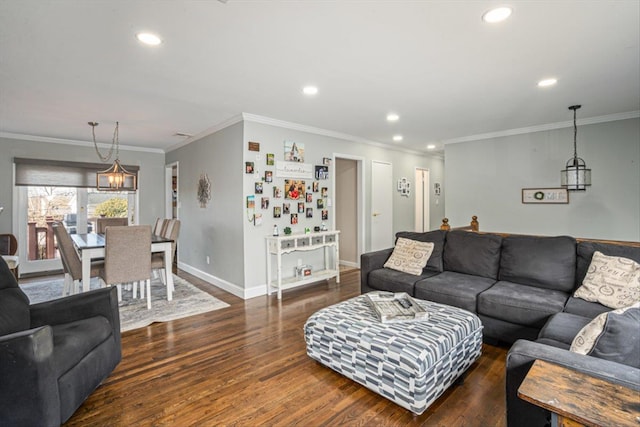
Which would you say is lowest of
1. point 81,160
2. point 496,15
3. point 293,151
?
point 293,151

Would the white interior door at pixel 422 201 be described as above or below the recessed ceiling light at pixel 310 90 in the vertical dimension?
below

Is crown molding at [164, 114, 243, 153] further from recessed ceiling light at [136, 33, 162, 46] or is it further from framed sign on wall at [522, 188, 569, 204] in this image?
framed sign on wall at [522, 188, 569, 204]

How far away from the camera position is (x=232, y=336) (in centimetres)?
294

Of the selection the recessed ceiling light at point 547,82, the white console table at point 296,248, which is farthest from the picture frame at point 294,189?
the recessed ceiling light at point 547,82

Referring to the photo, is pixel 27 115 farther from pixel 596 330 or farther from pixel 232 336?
pixel 596 330

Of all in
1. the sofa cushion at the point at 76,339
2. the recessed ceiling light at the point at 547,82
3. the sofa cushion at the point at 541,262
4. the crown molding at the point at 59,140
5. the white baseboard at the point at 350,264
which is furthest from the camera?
the white baseboard at the point at 350,264

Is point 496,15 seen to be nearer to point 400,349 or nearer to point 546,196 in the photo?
point 400,349

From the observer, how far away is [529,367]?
1370 millimetres

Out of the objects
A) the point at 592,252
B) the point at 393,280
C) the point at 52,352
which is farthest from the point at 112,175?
the point at 592,252

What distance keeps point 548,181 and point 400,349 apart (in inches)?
170

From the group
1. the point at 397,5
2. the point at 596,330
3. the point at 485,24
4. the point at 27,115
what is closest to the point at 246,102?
the point at 397,5

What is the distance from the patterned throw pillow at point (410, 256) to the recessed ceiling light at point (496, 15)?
2.25m

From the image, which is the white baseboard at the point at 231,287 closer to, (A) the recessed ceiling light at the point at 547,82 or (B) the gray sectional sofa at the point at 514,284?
(B) the gray sectional sofa at the point at 514,284

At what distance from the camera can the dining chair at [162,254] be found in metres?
4.10
